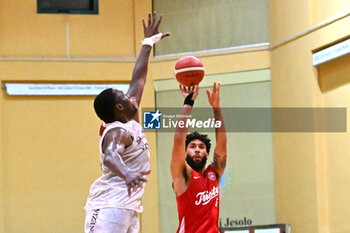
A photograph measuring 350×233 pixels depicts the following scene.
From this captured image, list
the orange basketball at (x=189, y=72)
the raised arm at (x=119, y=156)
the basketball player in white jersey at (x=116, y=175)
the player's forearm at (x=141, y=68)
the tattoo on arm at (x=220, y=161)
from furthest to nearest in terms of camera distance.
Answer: the orange basketball at (x=189, y=72) → the tattoo on arm at (x=220, y=161) → the player's forearm at (x=141, y=68) → the basketball player in white jersey at (x=116, y=175) → the raised arm at (x=119, y=156)

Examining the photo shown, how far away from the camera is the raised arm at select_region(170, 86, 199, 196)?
5301 millimetres

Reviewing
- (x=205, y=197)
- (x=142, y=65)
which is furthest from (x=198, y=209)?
(x=142, y=65)

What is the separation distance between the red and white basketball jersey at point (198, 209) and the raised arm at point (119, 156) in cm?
153

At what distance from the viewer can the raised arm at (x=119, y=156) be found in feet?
11.6

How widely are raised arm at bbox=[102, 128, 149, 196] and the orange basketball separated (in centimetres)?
230

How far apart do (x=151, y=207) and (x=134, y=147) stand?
7513 millimetres

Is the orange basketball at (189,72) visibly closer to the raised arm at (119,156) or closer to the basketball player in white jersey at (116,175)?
the basketball player in white jersey at (116,175)

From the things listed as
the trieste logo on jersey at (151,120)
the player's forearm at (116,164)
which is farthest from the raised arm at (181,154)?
the trieste logo on jersey at (151,120)

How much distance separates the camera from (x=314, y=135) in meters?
9.92

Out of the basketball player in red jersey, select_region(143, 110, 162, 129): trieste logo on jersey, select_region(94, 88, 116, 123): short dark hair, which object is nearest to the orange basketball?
the basketball player in red jersey

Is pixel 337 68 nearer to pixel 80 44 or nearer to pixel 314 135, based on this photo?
pixel 314 135

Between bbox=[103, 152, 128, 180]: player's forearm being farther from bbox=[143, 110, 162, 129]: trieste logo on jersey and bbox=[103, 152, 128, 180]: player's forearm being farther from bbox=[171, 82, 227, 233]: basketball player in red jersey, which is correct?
bbox=[143, 110, 162, 129]: trieste logo on jersey

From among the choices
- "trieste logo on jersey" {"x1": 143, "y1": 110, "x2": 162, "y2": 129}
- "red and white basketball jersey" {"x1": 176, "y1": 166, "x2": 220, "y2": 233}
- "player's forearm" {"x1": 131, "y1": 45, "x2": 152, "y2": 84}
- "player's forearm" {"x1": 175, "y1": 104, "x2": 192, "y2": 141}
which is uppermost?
"player's forearm" {"x1": 131, "y1": 45, "x2": 152, "y2": 84}

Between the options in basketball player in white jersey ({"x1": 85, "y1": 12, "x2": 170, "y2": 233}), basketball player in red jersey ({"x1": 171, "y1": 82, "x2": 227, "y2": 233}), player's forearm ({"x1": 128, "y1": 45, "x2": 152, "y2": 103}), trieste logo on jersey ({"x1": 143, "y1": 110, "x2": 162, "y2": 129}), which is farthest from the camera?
trieste logo on jersey ({"x1": 143, "y1": 110, "x2": 162, "y2": 129})
